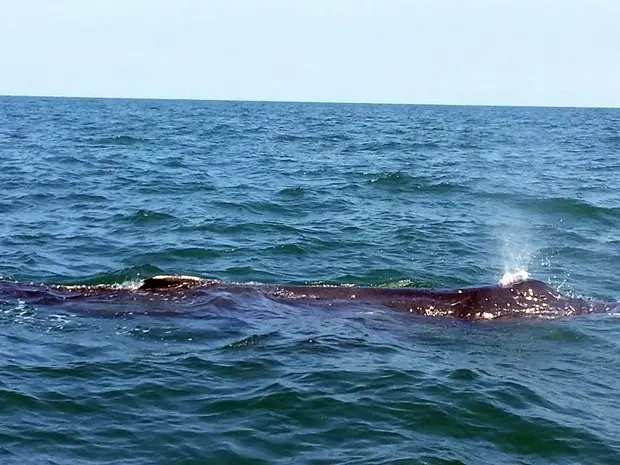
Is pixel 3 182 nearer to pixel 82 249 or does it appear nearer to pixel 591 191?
pixel 82 249

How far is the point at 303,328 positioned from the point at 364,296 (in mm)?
1694

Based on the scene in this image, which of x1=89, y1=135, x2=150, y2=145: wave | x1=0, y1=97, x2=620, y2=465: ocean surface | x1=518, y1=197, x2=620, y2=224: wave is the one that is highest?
x1=89, y1=135, x2=150, y2=145: wave

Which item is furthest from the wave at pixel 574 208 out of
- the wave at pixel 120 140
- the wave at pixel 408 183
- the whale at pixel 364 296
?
the wave at pixel 120 140

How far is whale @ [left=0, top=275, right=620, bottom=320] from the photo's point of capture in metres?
12.6

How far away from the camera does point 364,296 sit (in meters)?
13.0

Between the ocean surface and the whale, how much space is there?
0.27 meters

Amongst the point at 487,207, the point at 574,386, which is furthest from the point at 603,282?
the point at 487,207

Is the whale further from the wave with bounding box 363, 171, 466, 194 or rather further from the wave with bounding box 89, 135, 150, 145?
the wave with bounding box 89, 135, 150, 145

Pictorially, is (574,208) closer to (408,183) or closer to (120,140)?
(408,183)

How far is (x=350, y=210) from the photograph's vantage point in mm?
24688

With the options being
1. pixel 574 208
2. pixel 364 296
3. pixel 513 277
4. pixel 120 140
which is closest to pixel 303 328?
pixel 364 296

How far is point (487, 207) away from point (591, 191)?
508 centimetres

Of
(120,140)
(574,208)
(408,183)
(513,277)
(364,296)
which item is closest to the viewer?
(364,296)

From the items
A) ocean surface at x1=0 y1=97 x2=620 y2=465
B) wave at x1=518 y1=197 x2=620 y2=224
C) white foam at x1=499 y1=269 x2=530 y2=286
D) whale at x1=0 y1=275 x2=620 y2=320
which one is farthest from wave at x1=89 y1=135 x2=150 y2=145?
whale at x1=0 y1=275 x2=620 y2=320
